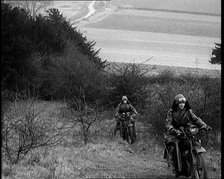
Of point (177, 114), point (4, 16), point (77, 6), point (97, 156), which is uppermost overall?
point (77, 6)

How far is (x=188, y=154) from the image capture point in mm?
8492

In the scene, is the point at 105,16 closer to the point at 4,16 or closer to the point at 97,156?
the point at 4,16

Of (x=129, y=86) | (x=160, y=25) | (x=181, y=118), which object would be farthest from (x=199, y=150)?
(x=160, y=25)

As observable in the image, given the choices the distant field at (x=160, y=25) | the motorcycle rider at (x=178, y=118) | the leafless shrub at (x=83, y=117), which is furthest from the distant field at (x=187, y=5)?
the motorcycle rider at (x=178, y=118)

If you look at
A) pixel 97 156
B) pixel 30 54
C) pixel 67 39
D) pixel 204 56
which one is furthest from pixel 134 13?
pixel 97 156

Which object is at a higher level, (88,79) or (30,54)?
(30,54)

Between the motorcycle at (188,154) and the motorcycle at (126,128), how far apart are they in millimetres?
6195

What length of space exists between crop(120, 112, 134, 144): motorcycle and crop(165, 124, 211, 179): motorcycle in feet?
20.3

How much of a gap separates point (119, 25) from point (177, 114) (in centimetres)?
6534

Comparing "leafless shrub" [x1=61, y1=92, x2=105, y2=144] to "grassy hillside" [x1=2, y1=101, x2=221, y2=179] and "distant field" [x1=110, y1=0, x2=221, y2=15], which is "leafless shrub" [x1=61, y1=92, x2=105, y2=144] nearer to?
"grassy hillside" [x1=2, y1=101, x2=221, y2=179]

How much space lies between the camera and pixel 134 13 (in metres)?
82.8

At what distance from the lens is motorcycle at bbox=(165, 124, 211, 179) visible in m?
7.91

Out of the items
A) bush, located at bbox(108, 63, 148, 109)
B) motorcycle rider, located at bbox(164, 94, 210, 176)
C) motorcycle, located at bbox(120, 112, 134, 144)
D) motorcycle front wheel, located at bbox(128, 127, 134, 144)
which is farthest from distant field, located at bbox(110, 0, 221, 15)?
motorcycle rider, located at bbox(164, 94, 210, 176)

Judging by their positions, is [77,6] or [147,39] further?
[77,6]
